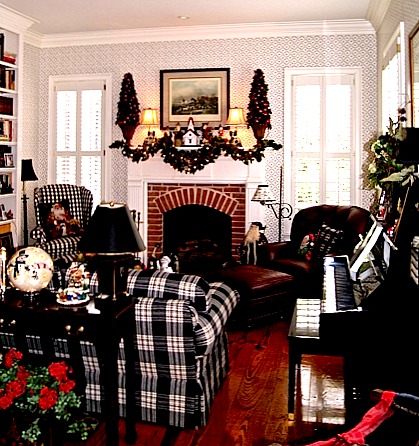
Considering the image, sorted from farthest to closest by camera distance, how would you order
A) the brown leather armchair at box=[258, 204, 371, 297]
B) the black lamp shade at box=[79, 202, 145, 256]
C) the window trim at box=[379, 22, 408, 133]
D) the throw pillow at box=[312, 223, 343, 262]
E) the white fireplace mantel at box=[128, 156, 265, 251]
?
the white fireplace mantel at box=[128, 156, 265, 251], the throw pillow at box=[312, 223, 343, 262], the brown leather armchair at box=[258, 204, 371, 297], the window trim at box=[379, 22, 408, 133], the black lamp shade at box=[79, 202, 145, 256]

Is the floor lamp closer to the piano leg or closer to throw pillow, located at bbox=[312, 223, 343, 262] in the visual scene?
throw pillow, located at bbox=[312, 223, 343, 262]

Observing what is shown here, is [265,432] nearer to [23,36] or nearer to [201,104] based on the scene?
[201,104]

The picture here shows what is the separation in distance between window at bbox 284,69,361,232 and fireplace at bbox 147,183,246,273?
2.56ft

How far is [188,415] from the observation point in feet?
10.6

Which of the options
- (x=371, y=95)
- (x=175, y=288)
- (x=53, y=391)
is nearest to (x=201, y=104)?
(x=371, y=95)

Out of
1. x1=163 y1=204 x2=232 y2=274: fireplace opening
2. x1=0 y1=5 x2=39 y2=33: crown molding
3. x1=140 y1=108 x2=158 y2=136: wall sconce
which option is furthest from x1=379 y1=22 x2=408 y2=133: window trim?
x1=0 y1=5 x2=39 y2=33: crown molding

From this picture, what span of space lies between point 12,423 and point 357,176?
5.46 metres

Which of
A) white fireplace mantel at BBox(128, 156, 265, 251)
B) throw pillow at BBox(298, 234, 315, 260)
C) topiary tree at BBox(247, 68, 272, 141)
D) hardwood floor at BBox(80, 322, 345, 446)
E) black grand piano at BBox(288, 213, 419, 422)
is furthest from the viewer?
white fireplace mantel at BBox(128, 156, 265, 251)

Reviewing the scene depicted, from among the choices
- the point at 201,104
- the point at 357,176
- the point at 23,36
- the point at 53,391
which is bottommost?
the point at 53,391

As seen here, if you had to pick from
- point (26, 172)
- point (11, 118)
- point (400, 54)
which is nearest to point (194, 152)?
point (26, 172)

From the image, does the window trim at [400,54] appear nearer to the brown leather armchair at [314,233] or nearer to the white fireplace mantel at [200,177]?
the brown leather armchair at [314,233]

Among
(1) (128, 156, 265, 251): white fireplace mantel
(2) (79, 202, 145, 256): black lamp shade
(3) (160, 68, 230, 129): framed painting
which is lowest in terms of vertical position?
(2) (79, 202, 145, 256): black lamp shade

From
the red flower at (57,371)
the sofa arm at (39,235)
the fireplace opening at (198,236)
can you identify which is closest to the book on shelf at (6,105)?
the sofa arm at (39,235)

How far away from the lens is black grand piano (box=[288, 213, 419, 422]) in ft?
8.90
